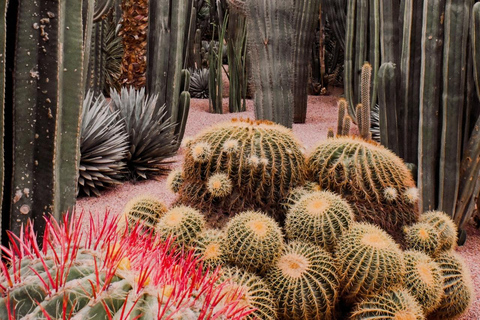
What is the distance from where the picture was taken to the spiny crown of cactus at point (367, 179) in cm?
272

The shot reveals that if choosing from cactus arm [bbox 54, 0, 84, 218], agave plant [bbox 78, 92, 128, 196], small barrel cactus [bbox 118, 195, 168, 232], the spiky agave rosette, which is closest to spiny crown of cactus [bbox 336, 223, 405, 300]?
small barrel cactus [bbox 118, 195, 168, 232]

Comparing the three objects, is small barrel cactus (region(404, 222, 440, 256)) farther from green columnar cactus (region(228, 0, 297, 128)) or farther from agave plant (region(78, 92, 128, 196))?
agave plant (region(78, 92, 128, 196))

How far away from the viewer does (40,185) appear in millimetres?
1574

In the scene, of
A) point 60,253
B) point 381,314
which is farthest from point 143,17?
point 60,253

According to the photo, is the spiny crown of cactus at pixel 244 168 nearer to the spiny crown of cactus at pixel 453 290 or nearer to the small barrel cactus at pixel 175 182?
the small barrel cactus at pixel 175 182

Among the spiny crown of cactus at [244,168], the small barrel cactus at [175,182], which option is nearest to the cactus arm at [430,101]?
the spiny crown of cactus at [244,168]

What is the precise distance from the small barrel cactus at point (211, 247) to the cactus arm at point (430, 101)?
2.19m

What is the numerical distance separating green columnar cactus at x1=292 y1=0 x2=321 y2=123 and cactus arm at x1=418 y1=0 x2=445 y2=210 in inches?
153

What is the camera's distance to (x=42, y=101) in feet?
5.08

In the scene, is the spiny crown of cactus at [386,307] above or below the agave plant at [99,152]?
below

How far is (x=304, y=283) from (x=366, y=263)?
1.06 feet

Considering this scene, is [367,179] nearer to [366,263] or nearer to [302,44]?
[366,263]

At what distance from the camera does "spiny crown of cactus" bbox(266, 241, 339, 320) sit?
86.7 inches

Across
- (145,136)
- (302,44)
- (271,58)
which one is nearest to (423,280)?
(271,58)
